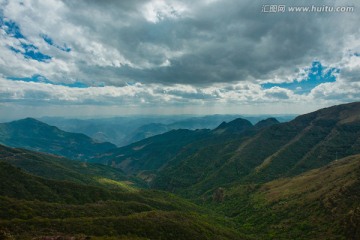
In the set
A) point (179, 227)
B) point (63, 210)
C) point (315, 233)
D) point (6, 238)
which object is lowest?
point (315, 233)

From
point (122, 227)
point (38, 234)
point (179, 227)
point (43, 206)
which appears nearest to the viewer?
point (38, 234)

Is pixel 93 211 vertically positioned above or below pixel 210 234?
above

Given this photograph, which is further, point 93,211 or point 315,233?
point 315,233

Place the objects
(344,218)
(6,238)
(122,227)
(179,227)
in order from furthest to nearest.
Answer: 1. (344,218)
2. (179,227)
3. (122,227)
4. (6,238)

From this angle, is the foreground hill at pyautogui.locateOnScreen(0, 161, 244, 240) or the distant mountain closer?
the distant mountain

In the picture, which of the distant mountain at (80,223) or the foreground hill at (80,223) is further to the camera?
the foreground hill at (80,223)

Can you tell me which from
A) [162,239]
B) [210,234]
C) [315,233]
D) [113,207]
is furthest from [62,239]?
[315,233]

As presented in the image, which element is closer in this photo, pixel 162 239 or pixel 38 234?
pixel 38 234

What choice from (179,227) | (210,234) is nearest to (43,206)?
(179,227)

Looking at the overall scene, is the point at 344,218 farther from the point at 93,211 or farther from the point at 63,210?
the point at 63,210

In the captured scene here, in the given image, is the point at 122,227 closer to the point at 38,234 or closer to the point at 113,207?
the point at 38,234
